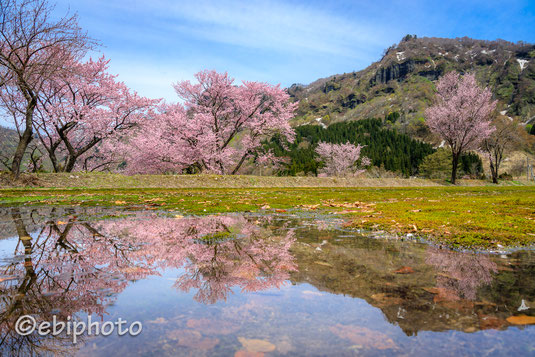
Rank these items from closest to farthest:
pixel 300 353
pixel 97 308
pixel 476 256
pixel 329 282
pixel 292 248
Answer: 1. pixel 300 353
2. pixel 97 308
3. pixel 329 282
4. pixel 476 256
5. pixel 292 248

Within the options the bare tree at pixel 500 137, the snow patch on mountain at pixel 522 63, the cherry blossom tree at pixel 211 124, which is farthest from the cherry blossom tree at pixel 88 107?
the snow patch on mountain at pixel 522 63

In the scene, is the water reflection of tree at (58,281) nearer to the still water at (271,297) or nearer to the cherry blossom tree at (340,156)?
the still water at (271,297)

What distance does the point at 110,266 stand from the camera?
8.59 feet

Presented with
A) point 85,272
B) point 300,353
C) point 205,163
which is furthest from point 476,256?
point 205,163

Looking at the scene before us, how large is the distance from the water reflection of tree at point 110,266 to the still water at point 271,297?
0.01 meters

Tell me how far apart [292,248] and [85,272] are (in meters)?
1.99

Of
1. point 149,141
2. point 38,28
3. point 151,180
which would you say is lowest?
point 151,180

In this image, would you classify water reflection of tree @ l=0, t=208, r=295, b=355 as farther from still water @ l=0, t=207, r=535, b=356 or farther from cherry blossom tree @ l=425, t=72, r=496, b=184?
cherry blossom tree @ l=425, t=72, r=496, b=184

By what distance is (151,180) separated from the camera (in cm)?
1978

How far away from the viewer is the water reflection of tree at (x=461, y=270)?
202 cm

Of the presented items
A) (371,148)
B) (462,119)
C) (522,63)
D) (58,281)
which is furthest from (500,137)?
(522,63)

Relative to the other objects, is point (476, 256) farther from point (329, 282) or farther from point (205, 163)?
point (205, 163)

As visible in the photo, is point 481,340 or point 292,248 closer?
point 481,340

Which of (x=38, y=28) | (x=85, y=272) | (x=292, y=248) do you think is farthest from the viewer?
(x=38, y=28)
